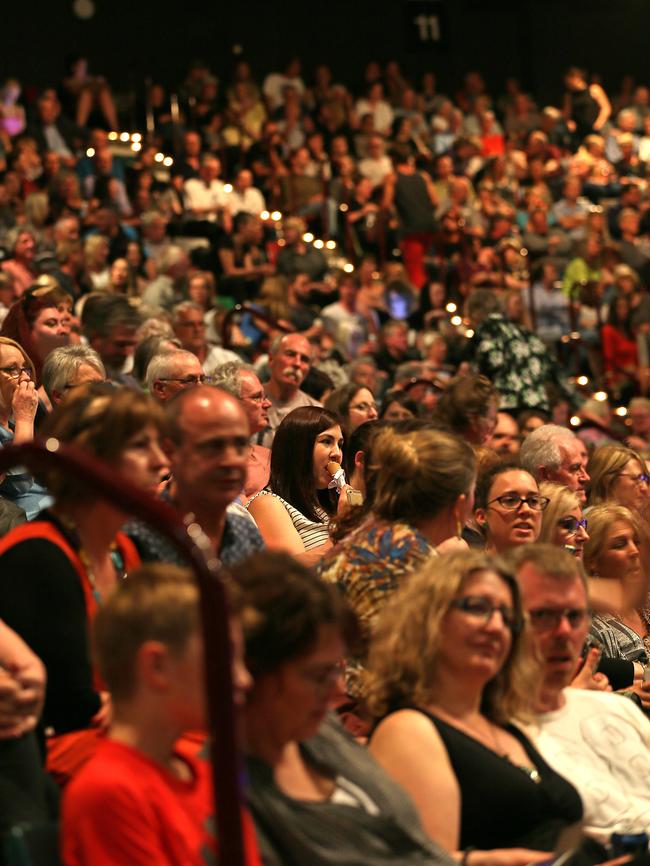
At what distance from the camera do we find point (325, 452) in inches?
196

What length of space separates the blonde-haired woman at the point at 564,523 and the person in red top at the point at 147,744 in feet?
8.36

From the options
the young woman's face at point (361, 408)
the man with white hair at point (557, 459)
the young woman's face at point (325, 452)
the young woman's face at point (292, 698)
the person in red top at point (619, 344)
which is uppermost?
the young woman's face at point (292, 698)

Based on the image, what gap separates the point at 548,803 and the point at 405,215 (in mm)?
10877

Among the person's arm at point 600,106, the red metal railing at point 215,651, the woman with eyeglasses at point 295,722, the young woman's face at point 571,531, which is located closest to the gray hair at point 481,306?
the young woman's face at point 571,531

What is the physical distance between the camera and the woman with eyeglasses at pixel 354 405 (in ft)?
20.6

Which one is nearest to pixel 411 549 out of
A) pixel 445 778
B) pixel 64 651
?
pixel 445 778

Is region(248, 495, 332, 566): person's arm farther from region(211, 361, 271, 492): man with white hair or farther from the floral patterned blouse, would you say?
the floral patterned blouse

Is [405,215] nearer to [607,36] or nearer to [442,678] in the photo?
[607,36]

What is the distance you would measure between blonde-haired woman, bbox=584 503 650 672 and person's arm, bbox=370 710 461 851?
183 centimetres

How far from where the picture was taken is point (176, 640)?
7.72 feet

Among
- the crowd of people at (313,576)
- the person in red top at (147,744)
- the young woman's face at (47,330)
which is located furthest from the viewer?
the young woman's face at (47,330)

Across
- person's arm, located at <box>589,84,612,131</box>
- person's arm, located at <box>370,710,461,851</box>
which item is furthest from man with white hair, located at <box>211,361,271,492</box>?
person's arm, located at <box>589,84,612,131</box>

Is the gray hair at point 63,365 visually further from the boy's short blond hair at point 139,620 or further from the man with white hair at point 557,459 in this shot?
the boy's short blond hair at point 139,620

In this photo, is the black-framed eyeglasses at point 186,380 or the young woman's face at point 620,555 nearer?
the young woman's face at point 620,555
